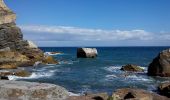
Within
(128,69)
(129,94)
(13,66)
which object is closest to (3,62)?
(13,66)

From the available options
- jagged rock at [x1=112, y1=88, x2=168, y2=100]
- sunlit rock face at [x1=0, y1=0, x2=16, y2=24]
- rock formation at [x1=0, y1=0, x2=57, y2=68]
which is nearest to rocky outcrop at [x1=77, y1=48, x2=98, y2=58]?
rock formation at [x1=0, y1=0, x2=57, y2=68]

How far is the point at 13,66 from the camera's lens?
56031 millimetres

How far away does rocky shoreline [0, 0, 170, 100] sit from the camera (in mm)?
4871

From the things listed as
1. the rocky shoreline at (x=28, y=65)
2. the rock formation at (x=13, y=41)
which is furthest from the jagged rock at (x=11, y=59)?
the rock formation at (x=13, y=41)

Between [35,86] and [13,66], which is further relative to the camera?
[13,66]

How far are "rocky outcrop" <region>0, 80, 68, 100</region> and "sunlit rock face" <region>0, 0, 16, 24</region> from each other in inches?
2643

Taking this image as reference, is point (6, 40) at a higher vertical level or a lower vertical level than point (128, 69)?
higher

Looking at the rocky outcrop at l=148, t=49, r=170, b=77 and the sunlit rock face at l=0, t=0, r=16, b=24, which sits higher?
the sunlit rock face at l=0, t=0, r=16, b=24

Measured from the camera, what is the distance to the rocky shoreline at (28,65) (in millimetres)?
4871

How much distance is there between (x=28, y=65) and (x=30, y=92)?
5895 centimetres

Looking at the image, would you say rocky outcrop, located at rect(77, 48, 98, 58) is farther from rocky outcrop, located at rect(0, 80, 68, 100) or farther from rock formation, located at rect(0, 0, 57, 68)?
rocky outcrop, located at rect(0, 80, 68, 100)

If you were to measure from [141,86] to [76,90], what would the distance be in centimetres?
821

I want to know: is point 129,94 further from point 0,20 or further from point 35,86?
point 0,20

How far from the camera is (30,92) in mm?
4828
